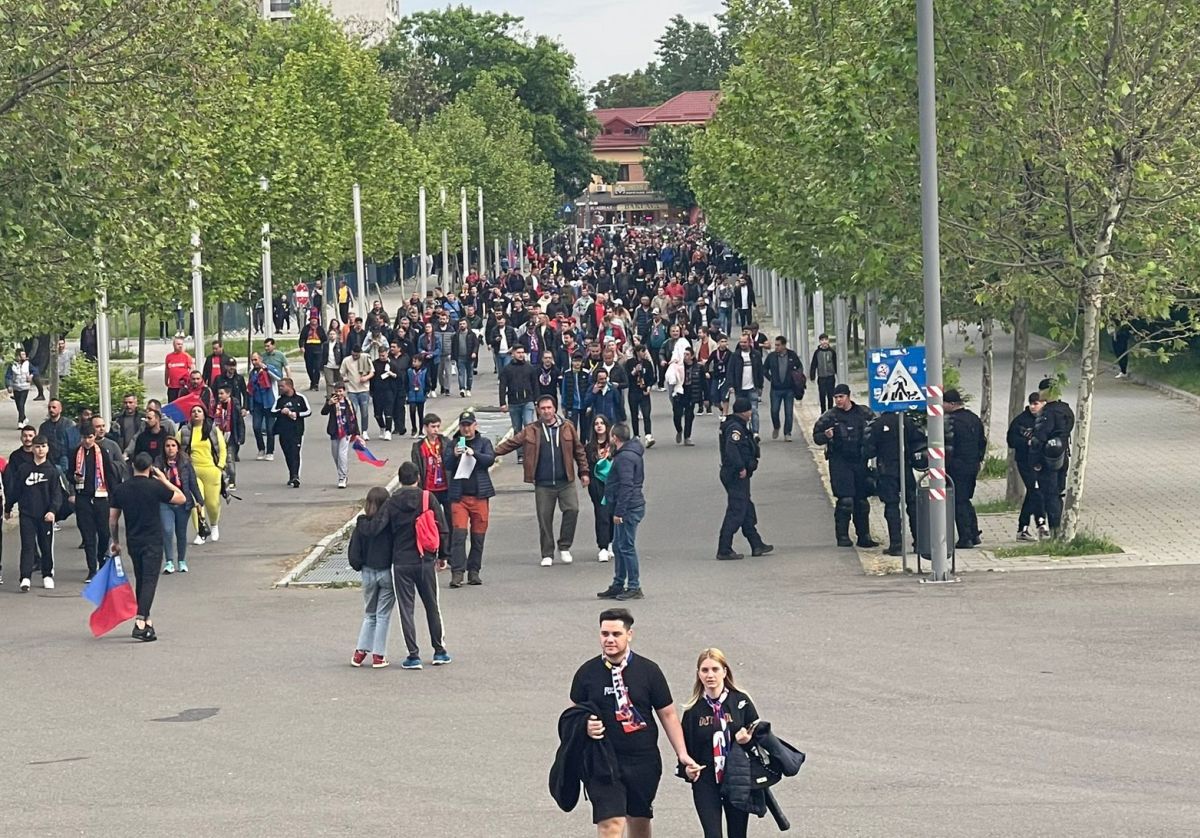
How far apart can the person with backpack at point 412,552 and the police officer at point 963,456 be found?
22.1 ft

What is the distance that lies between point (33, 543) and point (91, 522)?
996 millimetres

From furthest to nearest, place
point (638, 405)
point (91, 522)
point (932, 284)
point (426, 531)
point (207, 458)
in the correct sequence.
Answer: point (638, 405) < point (207, 458) < point (91, 522) < point (932, 284) < point (426, 531)

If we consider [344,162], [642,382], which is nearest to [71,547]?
[642,382]

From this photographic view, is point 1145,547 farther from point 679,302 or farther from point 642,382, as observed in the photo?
point 679,302

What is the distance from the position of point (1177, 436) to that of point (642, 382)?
26.5 ft

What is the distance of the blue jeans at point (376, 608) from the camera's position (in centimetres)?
1578

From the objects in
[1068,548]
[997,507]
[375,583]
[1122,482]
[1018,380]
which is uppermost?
[1018,380]

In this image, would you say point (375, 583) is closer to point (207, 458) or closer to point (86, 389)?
point (207, 458)

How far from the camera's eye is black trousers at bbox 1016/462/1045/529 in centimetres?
2128

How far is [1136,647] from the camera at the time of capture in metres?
15.4

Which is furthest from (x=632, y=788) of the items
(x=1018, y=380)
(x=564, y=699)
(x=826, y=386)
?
(x=826, y=386)

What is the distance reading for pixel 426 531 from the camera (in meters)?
15.7

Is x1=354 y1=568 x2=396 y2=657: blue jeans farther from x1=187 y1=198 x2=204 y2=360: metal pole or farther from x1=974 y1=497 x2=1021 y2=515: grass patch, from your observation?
x1=187 y1=198 x2=204 y2=360: metal pole

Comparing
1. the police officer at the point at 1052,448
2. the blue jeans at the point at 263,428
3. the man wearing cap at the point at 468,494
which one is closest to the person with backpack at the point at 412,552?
the man wearing cap at the point at 468,494
